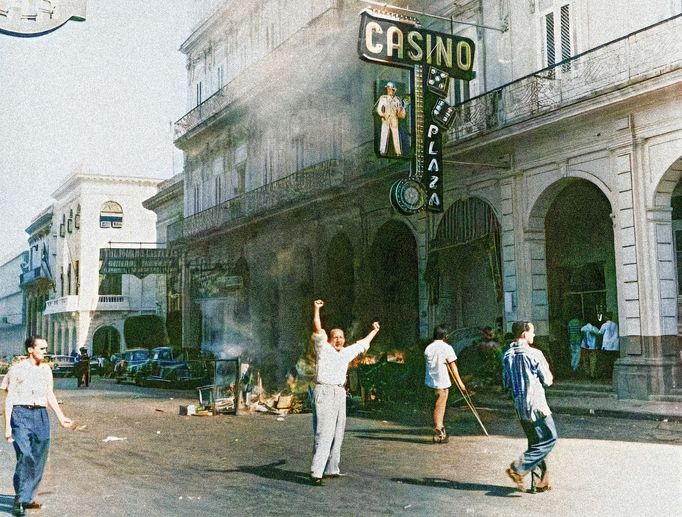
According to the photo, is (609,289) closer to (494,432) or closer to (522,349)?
(494,432)

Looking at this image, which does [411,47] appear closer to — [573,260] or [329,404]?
[573,260]

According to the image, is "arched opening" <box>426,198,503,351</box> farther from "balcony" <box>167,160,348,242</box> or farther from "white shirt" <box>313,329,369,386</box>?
"white shirt" <box>313,329,369,386</box>

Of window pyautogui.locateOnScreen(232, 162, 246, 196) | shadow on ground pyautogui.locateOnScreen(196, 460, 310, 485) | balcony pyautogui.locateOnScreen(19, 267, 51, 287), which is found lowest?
shadow on ground pyautogui.locateOnScreen(196, 460, 310, 485)

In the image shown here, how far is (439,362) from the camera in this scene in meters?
10.0

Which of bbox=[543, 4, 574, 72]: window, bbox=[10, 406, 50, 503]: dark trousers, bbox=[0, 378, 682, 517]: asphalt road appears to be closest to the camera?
bbox=[0, 378, 682, 517]: asphalt road

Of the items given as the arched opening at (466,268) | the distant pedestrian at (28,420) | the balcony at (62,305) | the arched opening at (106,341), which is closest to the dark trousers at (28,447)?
the distant pedestrian at (28,420)

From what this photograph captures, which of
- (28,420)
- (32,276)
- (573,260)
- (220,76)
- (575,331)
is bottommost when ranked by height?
(28,420)

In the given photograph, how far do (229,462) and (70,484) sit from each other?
1.75m

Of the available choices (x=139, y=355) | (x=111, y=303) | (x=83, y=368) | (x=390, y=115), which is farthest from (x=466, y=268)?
(x=111, y=303)

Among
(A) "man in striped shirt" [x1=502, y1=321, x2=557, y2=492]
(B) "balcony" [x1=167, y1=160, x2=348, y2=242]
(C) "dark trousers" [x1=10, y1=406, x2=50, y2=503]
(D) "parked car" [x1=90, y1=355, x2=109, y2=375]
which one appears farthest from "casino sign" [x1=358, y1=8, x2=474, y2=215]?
(D) "parked car" [x1=90, y1=355, x2=109, y2=375]

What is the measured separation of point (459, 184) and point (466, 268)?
2.22 m

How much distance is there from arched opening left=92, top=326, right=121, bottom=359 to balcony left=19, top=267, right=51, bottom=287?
16.8 ft

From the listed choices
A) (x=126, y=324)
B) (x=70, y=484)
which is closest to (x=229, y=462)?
(x=70, y=484)

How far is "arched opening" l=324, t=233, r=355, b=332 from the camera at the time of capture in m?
22.2
